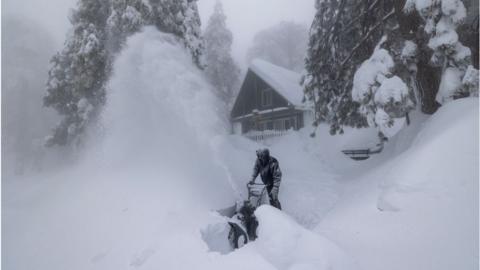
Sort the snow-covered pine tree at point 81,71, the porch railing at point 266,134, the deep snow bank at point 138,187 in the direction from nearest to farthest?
the deep snow bank at point 138,187, the snow-covered pine tree at point 81,71, the porch railing at point 266,134

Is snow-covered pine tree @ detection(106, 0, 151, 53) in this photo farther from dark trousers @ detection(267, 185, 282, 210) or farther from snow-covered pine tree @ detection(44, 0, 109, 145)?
dark trousers @ detection(267, 185, 282, 210)

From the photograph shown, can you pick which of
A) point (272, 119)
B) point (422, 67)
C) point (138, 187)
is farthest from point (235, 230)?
point (272, 119)

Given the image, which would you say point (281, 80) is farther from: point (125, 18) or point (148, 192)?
point (148, 192)

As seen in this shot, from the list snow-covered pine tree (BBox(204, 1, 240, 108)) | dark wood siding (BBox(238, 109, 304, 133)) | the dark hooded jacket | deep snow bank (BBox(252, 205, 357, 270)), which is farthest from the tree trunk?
snow-covered pine tree (BBox(204, 1, 240, 108))

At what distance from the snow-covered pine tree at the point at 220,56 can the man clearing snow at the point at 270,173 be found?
23535 millimetres

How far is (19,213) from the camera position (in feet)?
27.5

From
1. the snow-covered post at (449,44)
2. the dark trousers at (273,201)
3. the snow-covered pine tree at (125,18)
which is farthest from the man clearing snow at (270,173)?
the snow-covered pine tree at (125,18)

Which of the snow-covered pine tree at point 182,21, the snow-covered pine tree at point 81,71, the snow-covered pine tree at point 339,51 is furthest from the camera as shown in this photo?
the snow-covered pine tree at point 182,21

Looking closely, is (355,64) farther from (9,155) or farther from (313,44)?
(9,155)

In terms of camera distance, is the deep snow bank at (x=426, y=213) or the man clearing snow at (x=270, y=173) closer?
the deep snow bank at (x=426, y=213)

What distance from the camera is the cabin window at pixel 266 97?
2247 cm

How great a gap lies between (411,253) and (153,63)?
9.13m

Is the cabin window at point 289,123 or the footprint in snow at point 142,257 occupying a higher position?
the cabin window at point 289,123

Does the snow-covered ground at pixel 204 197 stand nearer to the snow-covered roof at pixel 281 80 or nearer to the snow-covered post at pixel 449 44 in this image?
the snow-covered post at pixel 449 44
